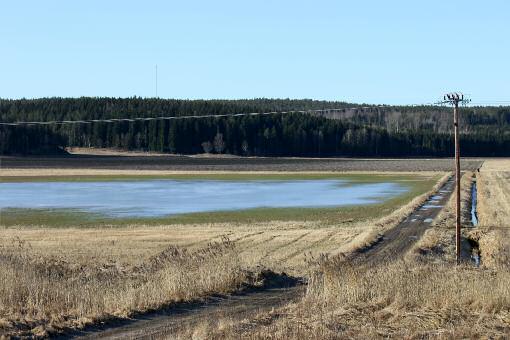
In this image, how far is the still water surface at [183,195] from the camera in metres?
59.6

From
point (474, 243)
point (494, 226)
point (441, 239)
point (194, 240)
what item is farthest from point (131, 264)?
point (494, 226)

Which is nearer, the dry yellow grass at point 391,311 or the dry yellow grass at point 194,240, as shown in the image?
the dry yellow grass at point 391,311

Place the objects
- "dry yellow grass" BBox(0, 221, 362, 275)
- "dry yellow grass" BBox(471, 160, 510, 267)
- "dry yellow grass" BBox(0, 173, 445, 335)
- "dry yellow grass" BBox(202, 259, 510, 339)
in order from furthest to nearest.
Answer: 1. "dry yellow grass" BBox(0, 221, 362, 275)
2. "dry yellow grass" BBox(471, 160, 510, 267)
3. "dry yellow grass" BBox(0, 173, 445, 335)
4. "dry yellow grass" BBox(202, 259, 510, 339)

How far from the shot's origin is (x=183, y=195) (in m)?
71.8

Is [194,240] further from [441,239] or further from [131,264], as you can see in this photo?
[441,239]

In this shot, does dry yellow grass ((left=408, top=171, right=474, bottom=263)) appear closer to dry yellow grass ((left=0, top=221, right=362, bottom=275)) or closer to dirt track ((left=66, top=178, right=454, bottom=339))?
dry yellow grass ((left=0, top=221, right=362, bottom=275))

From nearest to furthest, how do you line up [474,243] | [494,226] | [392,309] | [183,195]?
[392,309]
[474,243]
[494,226]
[183,195]

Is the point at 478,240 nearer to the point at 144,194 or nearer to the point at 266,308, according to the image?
the point at 266,308

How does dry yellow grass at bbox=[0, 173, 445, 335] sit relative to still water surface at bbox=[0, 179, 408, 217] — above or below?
above

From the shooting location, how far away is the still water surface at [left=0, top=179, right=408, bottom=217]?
59594mm

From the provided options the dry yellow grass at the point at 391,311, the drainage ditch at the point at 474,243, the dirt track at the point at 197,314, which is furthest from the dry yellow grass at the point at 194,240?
the dry yellow grass at the point at 391,311

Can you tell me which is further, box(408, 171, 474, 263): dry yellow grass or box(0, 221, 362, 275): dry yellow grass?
box(408, 171, 474, 263): dry yellow grass

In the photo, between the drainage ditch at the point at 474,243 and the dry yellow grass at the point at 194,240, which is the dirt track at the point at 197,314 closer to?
the dry yellow grass at the point at 194,240

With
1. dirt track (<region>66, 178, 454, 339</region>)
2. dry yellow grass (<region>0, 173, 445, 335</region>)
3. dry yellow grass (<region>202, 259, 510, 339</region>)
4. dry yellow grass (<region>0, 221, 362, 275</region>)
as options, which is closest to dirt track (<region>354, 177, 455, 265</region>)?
dry yellow grass (<region>0, 173, 445, 335</region>)
